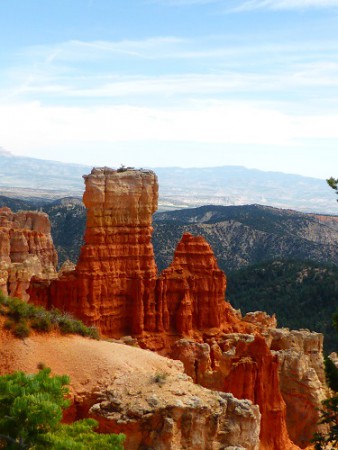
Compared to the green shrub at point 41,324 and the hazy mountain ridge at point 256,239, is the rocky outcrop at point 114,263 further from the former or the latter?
the hazy mountain ridge at point 256,239

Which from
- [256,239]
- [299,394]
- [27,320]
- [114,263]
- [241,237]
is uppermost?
[27,320]

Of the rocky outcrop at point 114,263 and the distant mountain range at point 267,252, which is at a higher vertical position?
the rocky outcrop at point 114,263

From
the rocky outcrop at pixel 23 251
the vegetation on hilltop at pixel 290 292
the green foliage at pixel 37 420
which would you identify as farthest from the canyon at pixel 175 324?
the vegetation on hilltop at pixel 290 292

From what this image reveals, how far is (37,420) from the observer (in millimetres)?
13422

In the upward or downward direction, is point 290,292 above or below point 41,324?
below

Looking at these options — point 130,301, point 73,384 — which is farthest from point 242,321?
point 73,384

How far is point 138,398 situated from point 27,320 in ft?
14.1

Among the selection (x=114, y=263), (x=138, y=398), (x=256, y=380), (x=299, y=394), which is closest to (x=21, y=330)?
(x=138, y=398)

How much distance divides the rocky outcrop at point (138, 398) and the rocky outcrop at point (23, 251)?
25965mm

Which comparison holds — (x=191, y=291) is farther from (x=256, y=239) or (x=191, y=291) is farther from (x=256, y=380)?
(x=256, y=239)

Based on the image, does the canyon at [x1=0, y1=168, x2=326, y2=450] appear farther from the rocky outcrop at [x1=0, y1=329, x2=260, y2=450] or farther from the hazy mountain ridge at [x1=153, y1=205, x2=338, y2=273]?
the hazy mountain ridge at [x1=153, y1=205, x2=338, y2=273]

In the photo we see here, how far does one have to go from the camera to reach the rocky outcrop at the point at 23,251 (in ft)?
160

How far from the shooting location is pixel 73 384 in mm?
18734

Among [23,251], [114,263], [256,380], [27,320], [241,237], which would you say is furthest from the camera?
[241,237]
